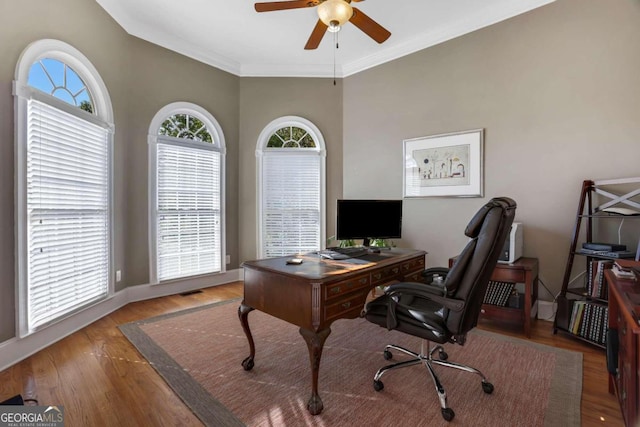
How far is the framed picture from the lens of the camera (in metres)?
3.44

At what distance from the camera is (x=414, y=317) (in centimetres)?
181

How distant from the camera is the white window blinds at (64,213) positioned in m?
2.46

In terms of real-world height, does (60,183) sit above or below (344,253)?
above

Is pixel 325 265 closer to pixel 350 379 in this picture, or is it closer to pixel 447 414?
pixel 350 379

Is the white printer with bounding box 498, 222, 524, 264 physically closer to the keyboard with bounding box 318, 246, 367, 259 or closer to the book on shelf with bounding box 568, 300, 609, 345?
the book on shelf with bounding box 568, 300, 609, 345

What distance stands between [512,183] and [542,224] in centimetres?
50

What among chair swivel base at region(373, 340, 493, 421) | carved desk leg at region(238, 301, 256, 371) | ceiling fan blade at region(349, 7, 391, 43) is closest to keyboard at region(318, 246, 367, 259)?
carved desk leg at region(238, 301, 256, 371)

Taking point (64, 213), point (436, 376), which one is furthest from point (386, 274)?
point (64, 213)

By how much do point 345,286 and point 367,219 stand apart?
1026 mm

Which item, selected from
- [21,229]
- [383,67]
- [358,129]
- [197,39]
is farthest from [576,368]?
[197,39]

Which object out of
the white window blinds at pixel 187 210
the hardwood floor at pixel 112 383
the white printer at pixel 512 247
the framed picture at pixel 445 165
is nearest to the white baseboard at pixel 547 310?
the hardwood floor at pixel 112 383

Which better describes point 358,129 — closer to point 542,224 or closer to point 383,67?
point 383,67

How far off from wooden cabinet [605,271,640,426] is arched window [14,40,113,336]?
3636 mm

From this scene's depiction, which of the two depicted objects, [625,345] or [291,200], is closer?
[625,345]
